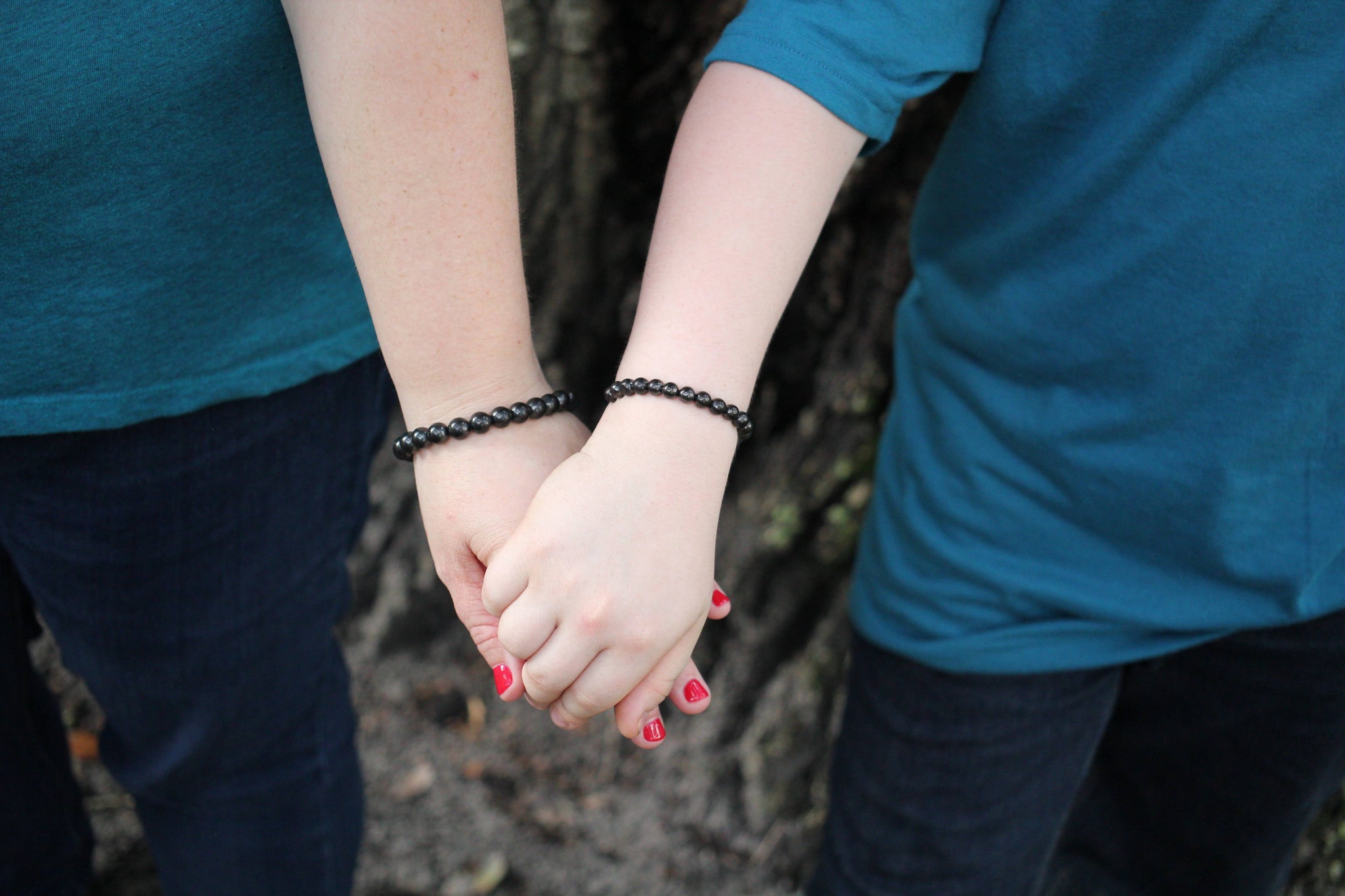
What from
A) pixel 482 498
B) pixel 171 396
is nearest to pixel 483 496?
pixel 482 498

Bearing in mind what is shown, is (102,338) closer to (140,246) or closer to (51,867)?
(140,246)

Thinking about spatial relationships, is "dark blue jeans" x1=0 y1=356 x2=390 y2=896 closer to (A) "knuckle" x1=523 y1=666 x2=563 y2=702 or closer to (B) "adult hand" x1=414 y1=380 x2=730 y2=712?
(B) "adult hand" x1=414 y1=380 x2=730 y2=712

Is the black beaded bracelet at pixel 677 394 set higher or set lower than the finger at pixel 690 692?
higher

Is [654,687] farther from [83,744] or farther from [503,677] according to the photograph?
[83,744]

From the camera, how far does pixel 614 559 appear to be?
2.94ft

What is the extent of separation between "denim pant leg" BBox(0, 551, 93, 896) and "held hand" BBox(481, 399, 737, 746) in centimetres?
90

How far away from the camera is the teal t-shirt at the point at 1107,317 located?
0.98 meters

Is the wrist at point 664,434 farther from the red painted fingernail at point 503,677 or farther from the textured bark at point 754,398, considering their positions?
the textured bark at point 754,398

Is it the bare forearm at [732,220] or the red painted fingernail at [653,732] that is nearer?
the bare forearm at [732,220]

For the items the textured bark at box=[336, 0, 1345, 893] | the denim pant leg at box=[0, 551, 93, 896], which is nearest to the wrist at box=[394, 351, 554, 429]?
the denim pant leg at box=[0, 551, 93, 896]

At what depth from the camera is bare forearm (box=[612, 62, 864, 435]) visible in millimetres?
948

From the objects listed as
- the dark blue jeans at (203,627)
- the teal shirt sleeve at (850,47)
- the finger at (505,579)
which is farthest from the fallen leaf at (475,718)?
the teal shirt sleeve at (850,47)

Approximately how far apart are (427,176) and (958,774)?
110cm

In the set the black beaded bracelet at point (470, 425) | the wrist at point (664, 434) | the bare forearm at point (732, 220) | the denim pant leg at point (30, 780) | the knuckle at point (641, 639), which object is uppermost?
the bare forearm at point (732, 220)
